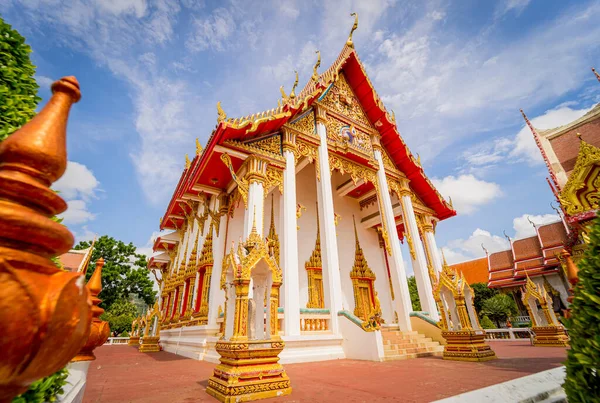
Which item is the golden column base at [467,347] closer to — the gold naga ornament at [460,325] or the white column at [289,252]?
the gold naga ornament at [460,325]

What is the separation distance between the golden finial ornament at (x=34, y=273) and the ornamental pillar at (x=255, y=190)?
5.02 meters

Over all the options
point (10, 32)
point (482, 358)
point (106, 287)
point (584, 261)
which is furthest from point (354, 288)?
point (106, 287)

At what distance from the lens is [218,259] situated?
7074mm

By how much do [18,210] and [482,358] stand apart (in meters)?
6.41

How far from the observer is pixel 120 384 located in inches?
137

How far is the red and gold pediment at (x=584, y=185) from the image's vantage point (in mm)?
9336

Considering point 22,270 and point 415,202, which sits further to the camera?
point 415,202

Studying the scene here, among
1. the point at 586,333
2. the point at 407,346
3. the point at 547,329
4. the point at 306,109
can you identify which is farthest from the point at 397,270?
the point at 586,333

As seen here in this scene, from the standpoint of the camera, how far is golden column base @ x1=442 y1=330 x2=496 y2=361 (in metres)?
4.95

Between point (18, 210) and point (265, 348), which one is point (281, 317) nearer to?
point (265, 348)

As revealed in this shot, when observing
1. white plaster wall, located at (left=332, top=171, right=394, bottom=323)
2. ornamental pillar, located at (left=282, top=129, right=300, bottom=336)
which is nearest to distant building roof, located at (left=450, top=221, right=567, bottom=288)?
white plaster wall, located at (left=332, top=171, right=394, bottom=323)

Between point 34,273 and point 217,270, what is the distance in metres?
6.68

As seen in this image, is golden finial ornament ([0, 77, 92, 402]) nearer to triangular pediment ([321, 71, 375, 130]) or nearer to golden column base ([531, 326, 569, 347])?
triangular pediment ([321, 71, 375, 130])

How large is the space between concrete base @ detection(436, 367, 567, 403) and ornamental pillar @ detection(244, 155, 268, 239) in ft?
14.4
